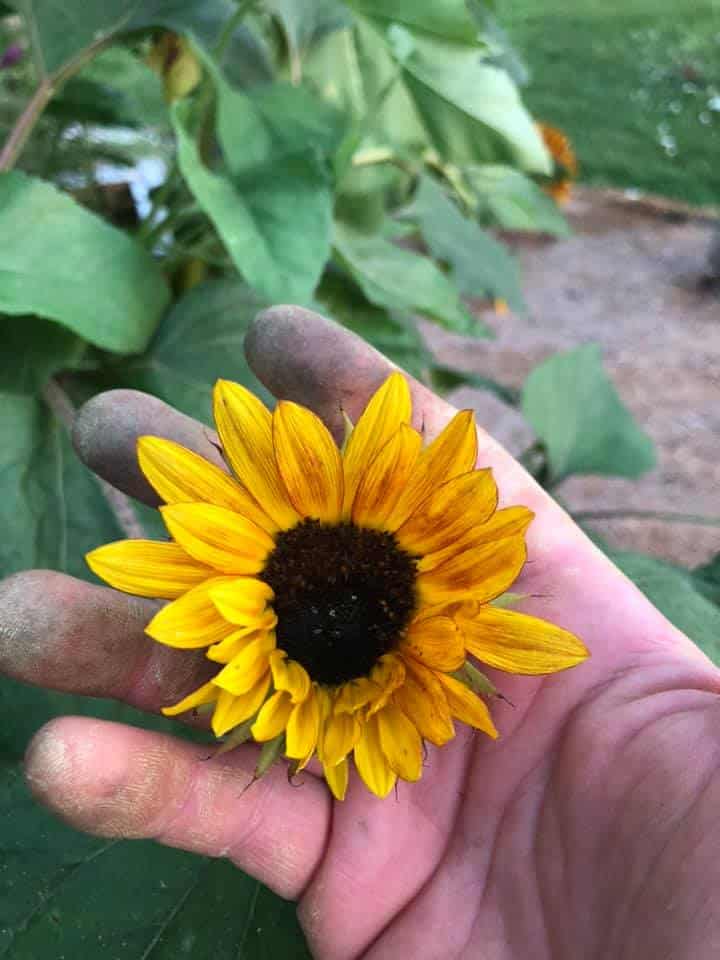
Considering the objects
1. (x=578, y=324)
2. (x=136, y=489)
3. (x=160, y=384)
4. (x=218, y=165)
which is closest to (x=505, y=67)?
(x=218, y=165)

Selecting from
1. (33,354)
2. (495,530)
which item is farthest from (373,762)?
(33,354)

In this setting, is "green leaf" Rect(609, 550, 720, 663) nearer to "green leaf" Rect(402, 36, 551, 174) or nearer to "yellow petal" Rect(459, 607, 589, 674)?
"yellow petal" Rect(459, 607, 589, 674)

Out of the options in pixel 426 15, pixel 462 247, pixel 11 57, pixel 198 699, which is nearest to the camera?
pixel 198 699

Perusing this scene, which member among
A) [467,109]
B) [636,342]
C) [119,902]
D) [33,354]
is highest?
[467,109]

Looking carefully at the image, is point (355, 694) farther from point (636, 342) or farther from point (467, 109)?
point (636, 342)

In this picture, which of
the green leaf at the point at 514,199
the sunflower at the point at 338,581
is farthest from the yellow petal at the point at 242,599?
the green leaf at the point at 514,199

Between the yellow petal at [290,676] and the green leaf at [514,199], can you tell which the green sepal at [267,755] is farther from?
the green leaf at [514,199]
